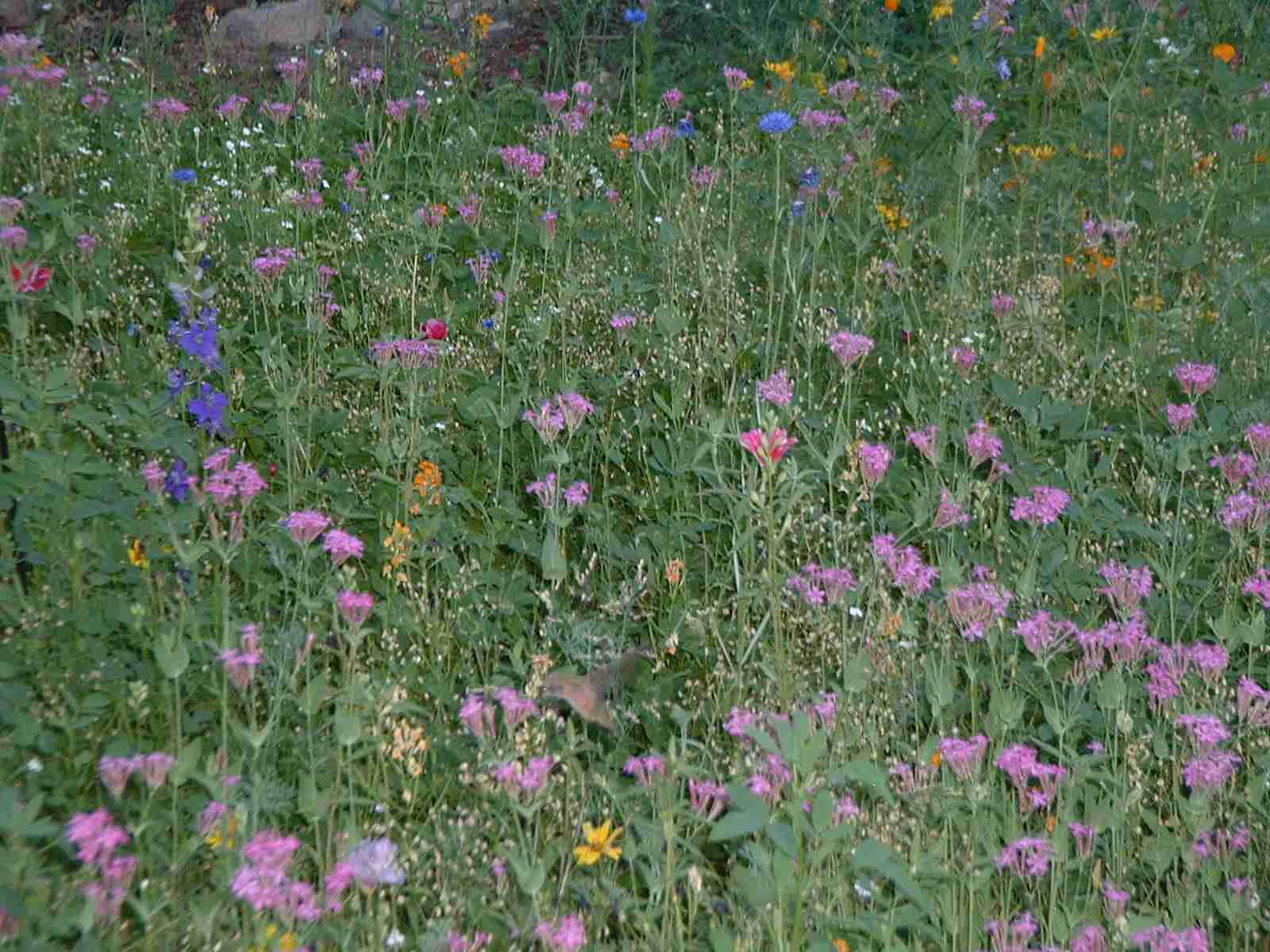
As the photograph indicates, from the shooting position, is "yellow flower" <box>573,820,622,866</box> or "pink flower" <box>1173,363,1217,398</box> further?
"pink flower" <box>1173,363,1217,398</box>

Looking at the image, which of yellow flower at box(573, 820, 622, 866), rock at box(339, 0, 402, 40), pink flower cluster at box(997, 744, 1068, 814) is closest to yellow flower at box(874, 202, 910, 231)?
pink flower cluster at box(997, 744, 1068, 814)

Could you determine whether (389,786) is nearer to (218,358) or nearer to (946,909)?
(946,909)

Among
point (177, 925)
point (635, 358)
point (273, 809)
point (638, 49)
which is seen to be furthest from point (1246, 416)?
point (638, 49)

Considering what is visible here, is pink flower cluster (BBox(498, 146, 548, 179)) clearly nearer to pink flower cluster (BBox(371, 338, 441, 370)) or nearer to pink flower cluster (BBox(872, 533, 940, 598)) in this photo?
pink flower cluster (BBox(371, 338, 441, 370))

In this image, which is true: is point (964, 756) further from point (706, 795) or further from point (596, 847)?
point (596, 847)

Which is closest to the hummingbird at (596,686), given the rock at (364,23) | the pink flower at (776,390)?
the pink flower at (776,390)

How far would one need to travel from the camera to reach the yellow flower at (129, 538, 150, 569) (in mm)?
2818

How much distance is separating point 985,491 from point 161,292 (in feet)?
7.54

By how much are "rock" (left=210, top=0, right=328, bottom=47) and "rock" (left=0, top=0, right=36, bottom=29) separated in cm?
96

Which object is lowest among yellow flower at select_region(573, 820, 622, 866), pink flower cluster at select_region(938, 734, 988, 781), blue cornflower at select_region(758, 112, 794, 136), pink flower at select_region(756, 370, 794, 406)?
yellow flower at select_region(573, 820, 622, 866)

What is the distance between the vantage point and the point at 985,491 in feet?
10.3

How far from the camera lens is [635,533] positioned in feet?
11.1

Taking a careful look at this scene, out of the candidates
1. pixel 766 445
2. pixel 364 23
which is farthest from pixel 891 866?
pixel 364 23

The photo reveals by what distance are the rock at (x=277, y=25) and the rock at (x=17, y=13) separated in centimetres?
96
